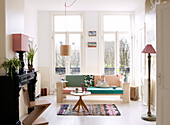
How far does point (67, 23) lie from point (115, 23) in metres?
2.03

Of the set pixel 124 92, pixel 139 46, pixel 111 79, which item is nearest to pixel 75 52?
pixel 111 79

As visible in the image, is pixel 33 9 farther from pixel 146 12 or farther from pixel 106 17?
pixel 146 12

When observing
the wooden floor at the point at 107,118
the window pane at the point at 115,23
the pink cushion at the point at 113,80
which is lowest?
the wooden floor at the point at 107,118

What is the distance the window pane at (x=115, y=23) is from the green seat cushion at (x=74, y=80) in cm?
239

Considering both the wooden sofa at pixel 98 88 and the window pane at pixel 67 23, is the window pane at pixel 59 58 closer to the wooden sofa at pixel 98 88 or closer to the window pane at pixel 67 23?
the window pane at pixel 67 23

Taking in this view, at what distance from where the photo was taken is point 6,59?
415cm

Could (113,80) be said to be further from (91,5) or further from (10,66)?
(10,66)

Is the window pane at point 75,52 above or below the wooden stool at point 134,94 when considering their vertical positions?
above

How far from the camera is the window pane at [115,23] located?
8133 millimetres

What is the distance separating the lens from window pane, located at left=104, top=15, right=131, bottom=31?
8133 millimetres

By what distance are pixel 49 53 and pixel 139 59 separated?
12.0 feet

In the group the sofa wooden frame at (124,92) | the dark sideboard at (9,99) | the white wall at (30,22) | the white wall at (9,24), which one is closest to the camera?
the dark sideboard at (9,99)

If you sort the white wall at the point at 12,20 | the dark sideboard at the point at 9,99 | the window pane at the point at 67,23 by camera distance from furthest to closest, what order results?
1. the window pane at the point at 67,23
2. the white wall at the point at 12,20
3. the dark sideboard at the point at 9,99

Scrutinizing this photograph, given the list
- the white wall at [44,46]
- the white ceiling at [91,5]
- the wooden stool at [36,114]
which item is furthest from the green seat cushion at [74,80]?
the wooden stool at [36,114]
